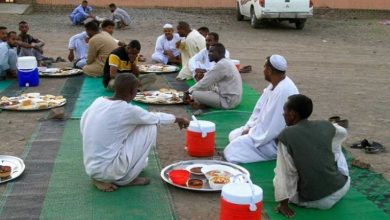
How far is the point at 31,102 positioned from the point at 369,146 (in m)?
4.39

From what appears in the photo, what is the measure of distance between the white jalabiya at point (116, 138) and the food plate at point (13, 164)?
74 cm

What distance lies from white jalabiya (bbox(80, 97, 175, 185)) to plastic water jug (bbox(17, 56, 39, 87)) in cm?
437

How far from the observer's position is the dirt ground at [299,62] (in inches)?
213

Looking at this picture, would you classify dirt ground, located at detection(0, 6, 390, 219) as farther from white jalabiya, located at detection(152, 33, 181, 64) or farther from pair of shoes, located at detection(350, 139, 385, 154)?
white jalabiya, located at detection(152, 33, 181, 64)

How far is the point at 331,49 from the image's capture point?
48.3 feet

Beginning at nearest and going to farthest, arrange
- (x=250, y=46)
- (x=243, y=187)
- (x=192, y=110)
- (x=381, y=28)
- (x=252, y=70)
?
(x=243, y=187)
(x=192, y=110)
(x=252, y=70)
(x=250, y=46)
(x=381, y=28)

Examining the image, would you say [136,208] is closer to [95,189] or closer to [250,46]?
[95,189]

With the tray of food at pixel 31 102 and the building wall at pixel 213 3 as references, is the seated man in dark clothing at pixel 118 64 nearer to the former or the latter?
the tray of food at pixel 31 102

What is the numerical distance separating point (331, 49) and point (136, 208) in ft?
39.2

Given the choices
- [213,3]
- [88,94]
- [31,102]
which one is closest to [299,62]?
[88,94]

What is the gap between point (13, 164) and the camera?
4617mm

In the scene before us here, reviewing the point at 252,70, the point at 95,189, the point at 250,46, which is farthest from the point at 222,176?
the point at 250,46

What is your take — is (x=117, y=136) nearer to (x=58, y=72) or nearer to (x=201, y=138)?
(x=201, y=138)

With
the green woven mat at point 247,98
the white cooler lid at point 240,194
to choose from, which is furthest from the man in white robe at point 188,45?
the white cooler lid at point 240,194
